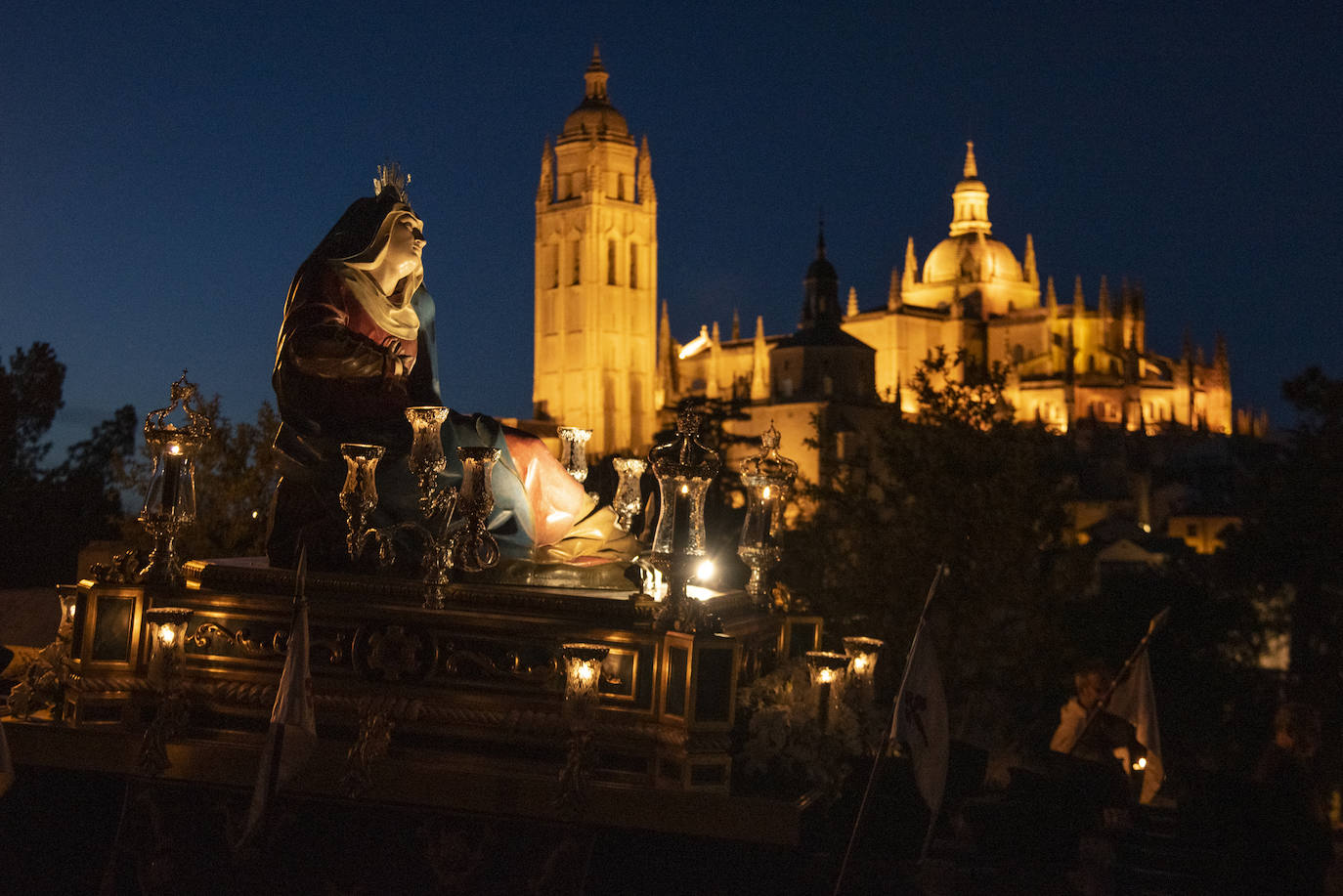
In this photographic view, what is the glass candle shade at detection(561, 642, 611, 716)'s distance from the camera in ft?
25.5

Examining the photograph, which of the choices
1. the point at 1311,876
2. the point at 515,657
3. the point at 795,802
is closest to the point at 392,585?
the point at 515,657

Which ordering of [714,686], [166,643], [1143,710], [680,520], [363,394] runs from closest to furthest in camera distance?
1. [714,686]
2. [680,520]
3. [166,643]
4. [363,394]
5. [1143,710]

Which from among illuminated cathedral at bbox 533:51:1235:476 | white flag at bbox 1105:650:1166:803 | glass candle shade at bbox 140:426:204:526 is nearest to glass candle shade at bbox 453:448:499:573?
glass candle shade at bbox 140:426:204:526

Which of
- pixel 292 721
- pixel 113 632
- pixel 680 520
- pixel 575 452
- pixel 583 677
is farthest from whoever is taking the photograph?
pixel 575 452

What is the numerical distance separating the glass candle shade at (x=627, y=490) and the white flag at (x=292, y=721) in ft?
8.90

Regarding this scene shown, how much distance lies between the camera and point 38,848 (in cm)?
861

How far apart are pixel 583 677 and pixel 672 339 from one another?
78758 mm

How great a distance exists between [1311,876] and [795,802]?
254cm

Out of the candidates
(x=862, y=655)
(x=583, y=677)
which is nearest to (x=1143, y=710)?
(x=862, y=655)

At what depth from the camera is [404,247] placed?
9820 millimetres

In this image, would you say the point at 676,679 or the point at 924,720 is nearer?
the point at 924,720

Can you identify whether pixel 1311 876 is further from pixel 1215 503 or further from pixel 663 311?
pixel 663 311

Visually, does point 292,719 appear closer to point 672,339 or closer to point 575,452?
point 575,452

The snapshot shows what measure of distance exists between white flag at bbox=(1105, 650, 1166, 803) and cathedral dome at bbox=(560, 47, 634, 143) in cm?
7402
